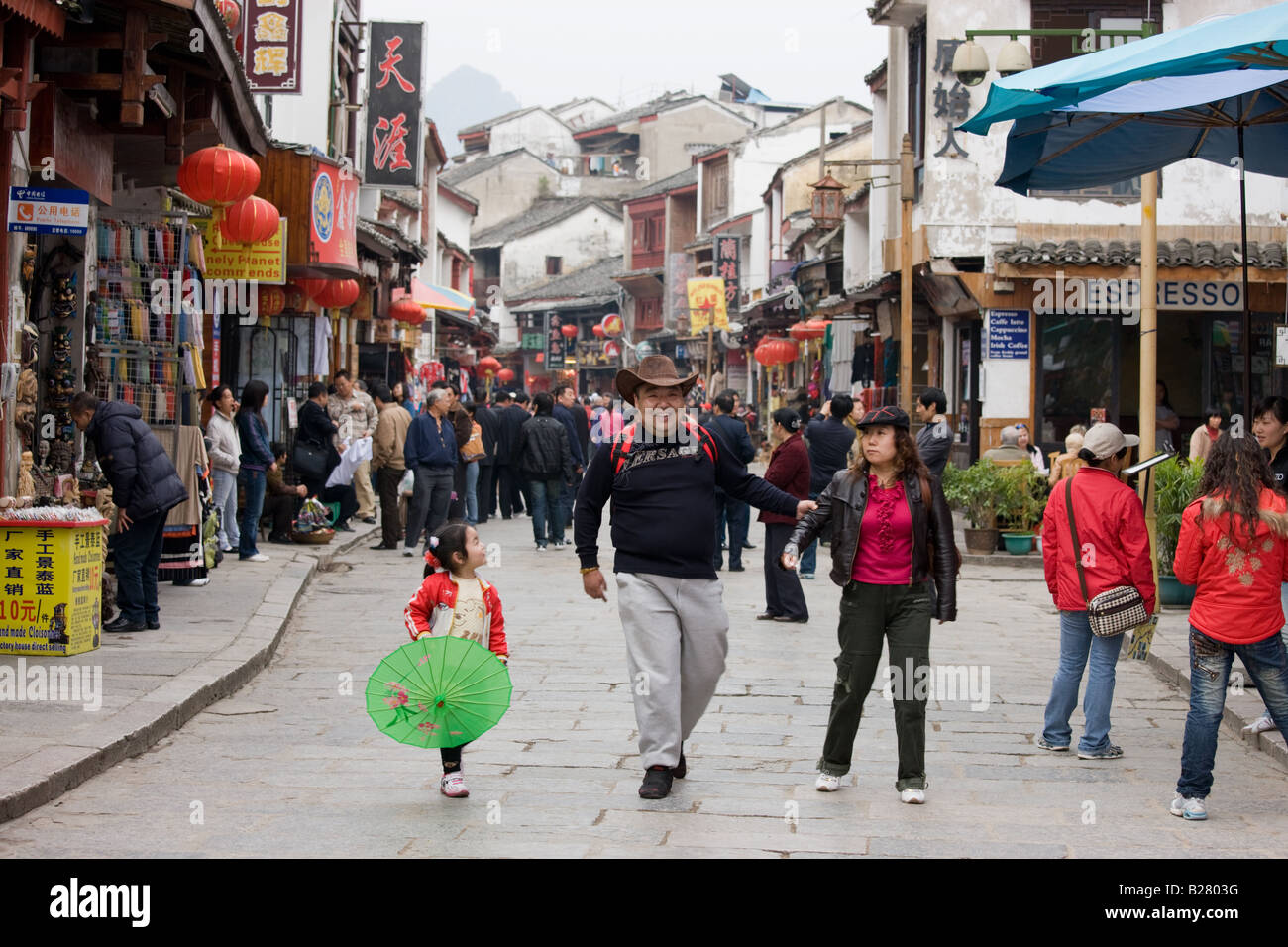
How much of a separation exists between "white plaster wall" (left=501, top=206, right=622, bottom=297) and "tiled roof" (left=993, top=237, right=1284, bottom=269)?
1920 inches

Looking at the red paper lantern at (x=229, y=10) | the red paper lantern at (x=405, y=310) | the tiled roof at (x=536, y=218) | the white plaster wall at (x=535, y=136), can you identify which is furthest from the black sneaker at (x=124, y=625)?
the white plaster wall at (x=535, y=136)

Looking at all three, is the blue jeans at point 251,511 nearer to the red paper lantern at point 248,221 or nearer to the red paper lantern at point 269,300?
the red paper lantern at point 248,221

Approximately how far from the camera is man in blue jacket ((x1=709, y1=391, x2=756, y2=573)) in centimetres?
1345

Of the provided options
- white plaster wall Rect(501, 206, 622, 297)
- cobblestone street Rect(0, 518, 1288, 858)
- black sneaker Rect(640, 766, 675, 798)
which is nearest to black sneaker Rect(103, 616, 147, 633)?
cobblestone street Rect(0, 518, 1288, 858)

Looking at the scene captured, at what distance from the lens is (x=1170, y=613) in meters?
12.4

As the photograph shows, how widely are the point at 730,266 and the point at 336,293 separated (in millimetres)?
31435

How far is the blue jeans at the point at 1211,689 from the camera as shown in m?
6.38

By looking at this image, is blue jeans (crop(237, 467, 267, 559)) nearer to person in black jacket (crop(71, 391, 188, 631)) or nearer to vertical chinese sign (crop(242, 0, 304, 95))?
person in black jacket (crop(71, 391, 188, 631))

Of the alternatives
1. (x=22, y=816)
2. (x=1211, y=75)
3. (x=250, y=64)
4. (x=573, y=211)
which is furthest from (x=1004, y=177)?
(x=573, y=211)

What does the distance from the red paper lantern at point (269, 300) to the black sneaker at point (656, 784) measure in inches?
533

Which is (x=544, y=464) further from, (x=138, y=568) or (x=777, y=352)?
(x=777, y=352)

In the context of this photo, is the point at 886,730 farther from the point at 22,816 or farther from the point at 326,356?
the point at 326,356

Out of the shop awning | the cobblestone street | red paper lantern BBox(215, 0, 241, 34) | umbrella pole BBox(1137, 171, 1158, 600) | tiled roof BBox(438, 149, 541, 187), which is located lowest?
the cobblestone street

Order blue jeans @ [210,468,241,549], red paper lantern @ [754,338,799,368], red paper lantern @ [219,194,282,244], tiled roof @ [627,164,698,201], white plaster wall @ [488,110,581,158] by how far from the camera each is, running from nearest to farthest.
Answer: blue jeans @ [210,468,241,549], red paper lantern @ [219,194,282,244], red paper lantern @ [754,338,799,368], tiled roof @ [627,164,698,201], white plaster wall @ [488,110,581,158]
